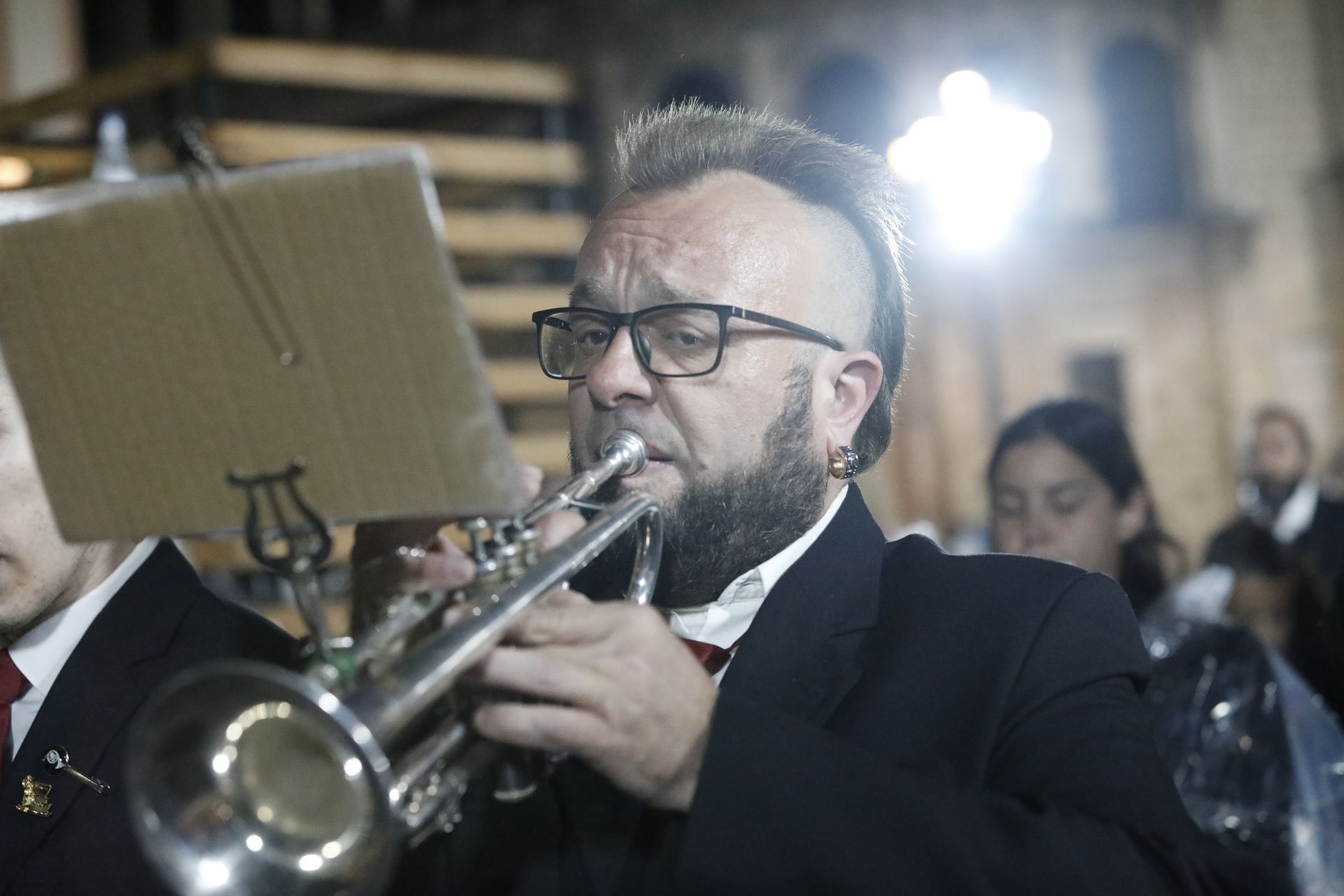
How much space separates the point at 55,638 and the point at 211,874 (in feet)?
3.36

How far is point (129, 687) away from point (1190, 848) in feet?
5.45

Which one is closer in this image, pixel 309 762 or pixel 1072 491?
pixel 309 762

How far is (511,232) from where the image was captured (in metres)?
7.72

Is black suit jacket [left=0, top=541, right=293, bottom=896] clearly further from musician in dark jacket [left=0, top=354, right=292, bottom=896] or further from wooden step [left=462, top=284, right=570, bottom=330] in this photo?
wooden step [left=462, top=284, right=570, bottom=330]

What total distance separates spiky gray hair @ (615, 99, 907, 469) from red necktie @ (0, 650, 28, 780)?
1387 mm

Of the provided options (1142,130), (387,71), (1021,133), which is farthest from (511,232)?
(1142,130)

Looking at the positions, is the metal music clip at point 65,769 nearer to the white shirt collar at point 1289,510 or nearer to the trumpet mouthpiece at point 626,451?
the trumpet mouthpiece at point 626,451

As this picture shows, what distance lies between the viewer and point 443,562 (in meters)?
1.77

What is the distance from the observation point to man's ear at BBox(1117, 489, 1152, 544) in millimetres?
4074

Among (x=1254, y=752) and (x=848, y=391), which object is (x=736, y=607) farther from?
(x=1254, y=752)

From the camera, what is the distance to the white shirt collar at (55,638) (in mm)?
2133

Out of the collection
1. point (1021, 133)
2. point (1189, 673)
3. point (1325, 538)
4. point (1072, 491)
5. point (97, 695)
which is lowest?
point (1325, 538)

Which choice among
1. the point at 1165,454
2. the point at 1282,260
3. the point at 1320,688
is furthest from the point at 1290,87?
the point at 1320,688

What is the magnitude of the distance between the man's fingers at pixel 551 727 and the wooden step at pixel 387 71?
640cm
